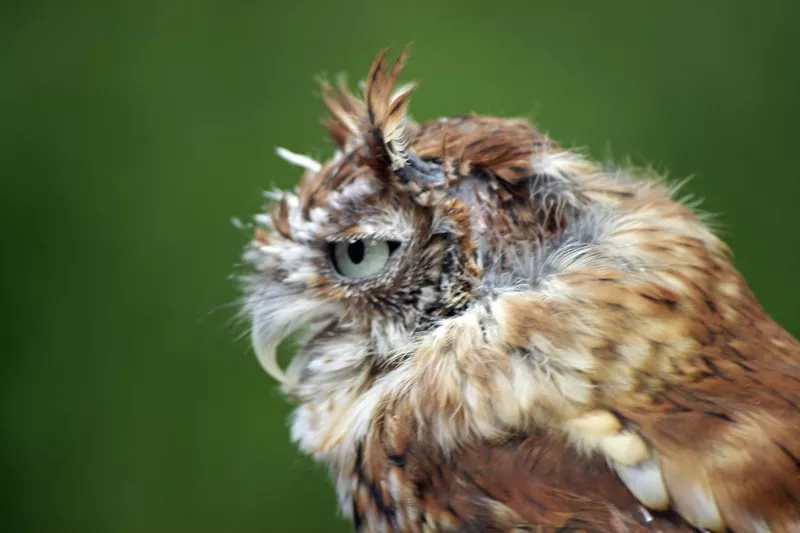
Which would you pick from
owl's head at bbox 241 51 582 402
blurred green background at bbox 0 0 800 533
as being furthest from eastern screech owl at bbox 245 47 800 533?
blurred green background at bbox 0 0 800 533

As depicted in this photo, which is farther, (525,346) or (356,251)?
(356,251)

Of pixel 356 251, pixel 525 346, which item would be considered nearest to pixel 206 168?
pixel 356 251

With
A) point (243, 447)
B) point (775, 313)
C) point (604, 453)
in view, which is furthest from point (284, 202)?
point (775, 313)

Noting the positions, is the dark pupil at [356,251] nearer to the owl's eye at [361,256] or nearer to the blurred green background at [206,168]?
the owl's eye at [361,256]

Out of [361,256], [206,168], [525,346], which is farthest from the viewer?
[206,168]

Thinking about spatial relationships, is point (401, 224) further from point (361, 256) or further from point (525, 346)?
point (525, 346)

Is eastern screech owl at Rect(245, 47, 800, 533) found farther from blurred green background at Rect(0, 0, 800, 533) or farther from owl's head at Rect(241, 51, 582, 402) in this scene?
blurred green background at Rect(0, 0, 800, 533)

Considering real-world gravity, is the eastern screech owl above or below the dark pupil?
below
